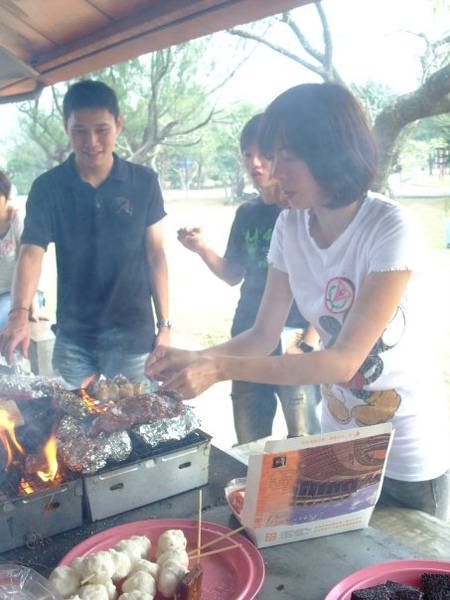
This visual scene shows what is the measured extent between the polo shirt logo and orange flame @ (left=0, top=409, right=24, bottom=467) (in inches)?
70.9

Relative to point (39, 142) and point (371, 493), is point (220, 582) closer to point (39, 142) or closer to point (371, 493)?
point (371, 493)

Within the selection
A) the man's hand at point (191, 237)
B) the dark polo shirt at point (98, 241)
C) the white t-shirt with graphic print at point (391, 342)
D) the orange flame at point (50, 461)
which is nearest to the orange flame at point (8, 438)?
the orange flame at point (50, 461)

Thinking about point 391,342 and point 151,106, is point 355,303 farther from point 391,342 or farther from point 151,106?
point 151,106

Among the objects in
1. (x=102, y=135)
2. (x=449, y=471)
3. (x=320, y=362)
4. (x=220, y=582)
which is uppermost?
(x=102, y=135)

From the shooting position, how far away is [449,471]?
82.4 inches

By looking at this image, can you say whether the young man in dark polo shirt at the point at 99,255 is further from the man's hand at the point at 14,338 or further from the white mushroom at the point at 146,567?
the white mushroom at the point at 146,567

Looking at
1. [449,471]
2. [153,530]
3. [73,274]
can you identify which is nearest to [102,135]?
[73,274]

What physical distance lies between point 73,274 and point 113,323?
0.40 metres

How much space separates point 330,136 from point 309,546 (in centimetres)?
134

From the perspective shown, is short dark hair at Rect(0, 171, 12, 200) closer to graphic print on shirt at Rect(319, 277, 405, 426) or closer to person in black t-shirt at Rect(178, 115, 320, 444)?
person in black t-shirt at Rect(178, 115, 320, 444)

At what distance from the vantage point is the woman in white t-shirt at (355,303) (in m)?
1.85

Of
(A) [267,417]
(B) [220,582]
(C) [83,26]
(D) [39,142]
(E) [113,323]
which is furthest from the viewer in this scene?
(D) [39,142]

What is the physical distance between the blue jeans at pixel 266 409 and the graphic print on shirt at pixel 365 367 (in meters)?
1.74

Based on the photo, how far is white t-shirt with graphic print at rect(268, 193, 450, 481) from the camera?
6.12ft
